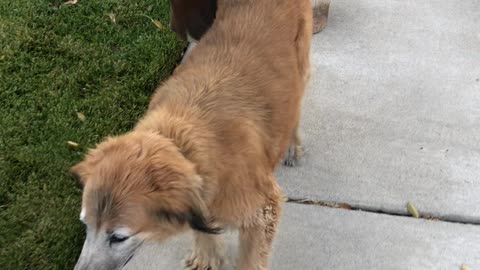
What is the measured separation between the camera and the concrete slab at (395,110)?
12.5 ft

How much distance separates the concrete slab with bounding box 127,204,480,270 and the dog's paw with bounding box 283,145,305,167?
1.53 ft

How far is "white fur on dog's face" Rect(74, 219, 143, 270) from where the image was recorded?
7.86 feet

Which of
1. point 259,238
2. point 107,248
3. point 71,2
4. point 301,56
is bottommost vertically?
point 259,238

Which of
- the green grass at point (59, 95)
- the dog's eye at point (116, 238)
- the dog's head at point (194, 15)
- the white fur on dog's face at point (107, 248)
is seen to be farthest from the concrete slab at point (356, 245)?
the dog's head at point (194, 15)

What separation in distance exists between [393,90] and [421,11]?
1.36 meters

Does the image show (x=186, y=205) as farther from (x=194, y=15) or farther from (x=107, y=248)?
(x=194, y=15)

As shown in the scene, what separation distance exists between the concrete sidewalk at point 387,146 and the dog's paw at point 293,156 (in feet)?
0.17

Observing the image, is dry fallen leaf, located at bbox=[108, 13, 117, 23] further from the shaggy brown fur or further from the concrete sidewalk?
the shaggy brown fur

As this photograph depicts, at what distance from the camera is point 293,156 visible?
13.1 feet

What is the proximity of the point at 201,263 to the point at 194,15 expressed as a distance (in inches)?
72.9

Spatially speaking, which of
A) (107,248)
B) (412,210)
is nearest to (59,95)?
(107,248)

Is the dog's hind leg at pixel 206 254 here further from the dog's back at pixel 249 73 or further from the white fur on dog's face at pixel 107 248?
the white fur on dog's face at pixel 107 248

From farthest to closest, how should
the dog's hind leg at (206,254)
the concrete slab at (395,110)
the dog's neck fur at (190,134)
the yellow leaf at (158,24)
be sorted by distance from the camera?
the yellow leaf at (158,24) < the concrete slab at (395,110) < the dog's hind leg at (206,254) < the dog's neck fur at (190,134)

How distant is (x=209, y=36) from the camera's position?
329 cm
